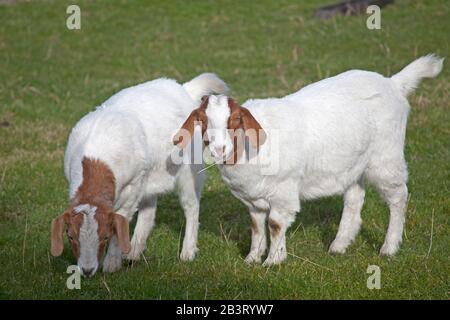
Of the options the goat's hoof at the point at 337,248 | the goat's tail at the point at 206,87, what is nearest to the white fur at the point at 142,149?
the goat's tail at the point at 206,87

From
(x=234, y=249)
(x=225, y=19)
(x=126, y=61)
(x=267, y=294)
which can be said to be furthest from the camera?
(x=225, y=19)

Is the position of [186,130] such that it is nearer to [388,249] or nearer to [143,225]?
[143,225]

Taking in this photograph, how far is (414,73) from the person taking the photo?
8016 mm

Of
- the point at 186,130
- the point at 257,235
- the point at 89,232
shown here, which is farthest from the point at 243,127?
the point at 89,232

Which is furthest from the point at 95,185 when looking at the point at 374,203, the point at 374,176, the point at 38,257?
the point at 374,203

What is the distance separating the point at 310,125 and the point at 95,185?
191cm

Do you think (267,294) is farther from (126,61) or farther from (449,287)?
(126,61)

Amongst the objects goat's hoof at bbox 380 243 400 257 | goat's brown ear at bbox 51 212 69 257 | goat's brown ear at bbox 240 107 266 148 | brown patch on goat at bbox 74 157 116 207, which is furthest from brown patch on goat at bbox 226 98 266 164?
goat's hoof at bbox 380 243 400 257

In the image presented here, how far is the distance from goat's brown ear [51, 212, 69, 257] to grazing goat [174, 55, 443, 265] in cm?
113

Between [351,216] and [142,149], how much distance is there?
2.07m

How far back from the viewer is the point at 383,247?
25.0ft

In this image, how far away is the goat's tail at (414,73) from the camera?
8.00m

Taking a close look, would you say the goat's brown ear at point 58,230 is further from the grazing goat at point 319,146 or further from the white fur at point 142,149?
the grazing goat at point 319,146

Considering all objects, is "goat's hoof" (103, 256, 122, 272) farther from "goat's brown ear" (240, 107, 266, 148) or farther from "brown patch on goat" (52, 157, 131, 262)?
"goat's brown ear" (240, 107, 266, 148)
